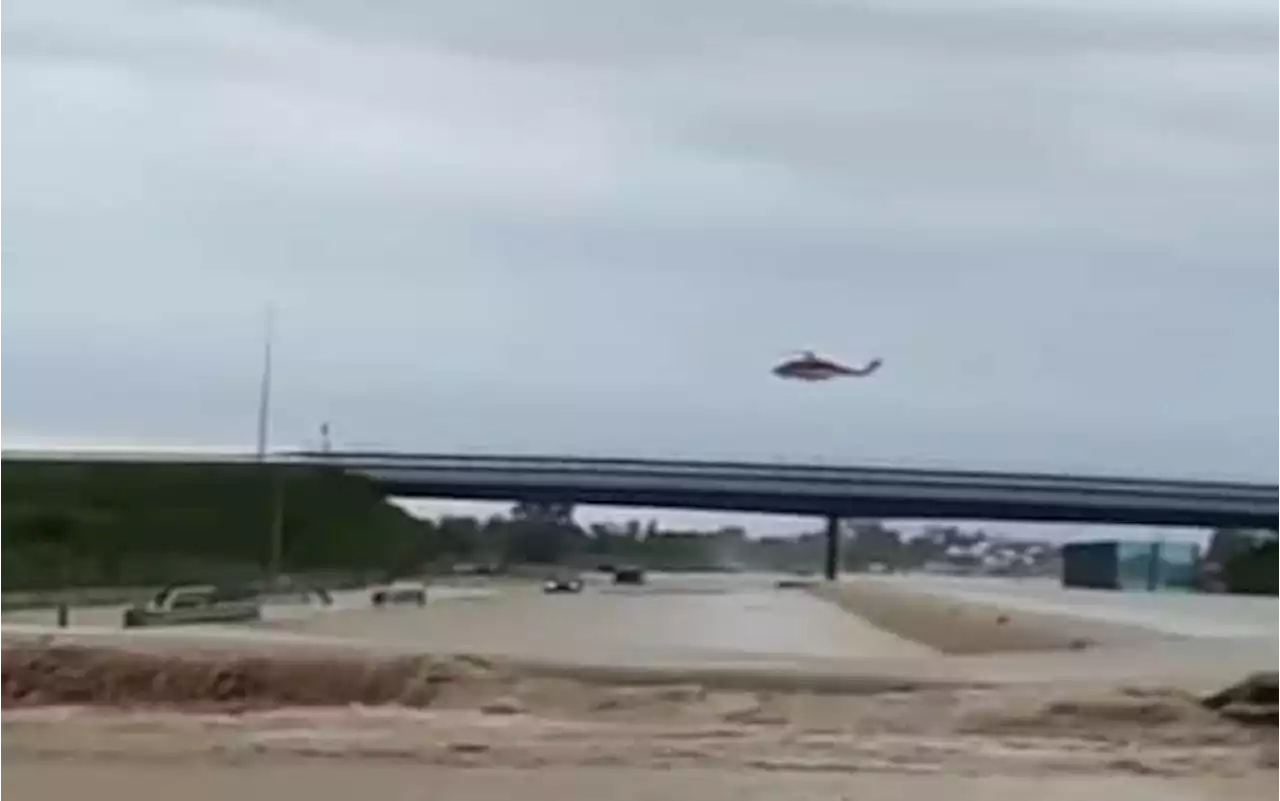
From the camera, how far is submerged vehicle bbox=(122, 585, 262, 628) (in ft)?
122

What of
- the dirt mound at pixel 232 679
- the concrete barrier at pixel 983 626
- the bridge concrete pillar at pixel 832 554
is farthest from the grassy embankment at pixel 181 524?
the dirt mound at pixel 232 679

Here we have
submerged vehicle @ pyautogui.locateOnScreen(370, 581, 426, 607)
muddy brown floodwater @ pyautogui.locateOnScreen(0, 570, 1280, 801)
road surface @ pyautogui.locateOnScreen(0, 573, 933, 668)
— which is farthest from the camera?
submerged vehicle @ pyautogui.locateOnScreen(370, 581, 426, 607)

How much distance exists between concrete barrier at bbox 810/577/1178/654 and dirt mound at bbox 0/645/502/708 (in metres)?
9.90

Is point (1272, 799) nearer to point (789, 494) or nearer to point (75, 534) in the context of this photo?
point (75, 534)

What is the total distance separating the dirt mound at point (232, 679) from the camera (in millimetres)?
20047

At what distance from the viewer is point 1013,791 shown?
1427 centimetres

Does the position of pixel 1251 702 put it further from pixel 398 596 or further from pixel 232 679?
pixel 398 596

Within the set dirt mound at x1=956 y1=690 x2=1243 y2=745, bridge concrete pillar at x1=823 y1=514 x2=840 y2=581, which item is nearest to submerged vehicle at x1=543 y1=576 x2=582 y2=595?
bridge concrete pillar at x1=823 y1=514 x2=840 y2=581

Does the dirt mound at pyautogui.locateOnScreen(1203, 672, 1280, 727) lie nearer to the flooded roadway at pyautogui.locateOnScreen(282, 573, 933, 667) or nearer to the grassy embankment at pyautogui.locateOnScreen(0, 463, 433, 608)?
the flooded roadway at pyautogui.locateOnScreen(282, 573, 933, 667)

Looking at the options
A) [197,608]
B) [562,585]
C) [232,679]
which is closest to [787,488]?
[562,585]

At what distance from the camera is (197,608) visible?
42.8 meters

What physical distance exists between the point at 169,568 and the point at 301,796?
5688cm

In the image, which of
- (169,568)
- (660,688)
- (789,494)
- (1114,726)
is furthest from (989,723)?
(789,494)

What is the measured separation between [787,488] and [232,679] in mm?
61873
